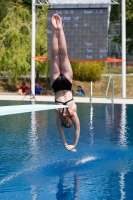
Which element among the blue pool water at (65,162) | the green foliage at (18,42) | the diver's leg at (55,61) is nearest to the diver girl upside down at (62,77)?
the diver's leg at (55,61)

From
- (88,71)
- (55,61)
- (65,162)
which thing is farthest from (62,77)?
(88,71)

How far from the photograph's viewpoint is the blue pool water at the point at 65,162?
930 centimetres

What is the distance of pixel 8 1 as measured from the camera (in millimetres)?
38344

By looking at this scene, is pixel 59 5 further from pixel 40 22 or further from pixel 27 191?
pixel 27 191

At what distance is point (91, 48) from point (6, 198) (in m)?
18.8

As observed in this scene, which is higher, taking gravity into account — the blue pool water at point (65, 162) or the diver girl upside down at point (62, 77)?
the diver girl upside down at point (62, 77)

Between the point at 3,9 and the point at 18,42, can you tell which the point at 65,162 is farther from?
the point at 3,9

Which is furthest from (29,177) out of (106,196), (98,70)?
(98,70)

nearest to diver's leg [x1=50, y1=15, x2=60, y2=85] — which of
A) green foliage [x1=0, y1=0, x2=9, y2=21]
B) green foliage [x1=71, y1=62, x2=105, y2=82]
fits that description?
green foliage [x1=71, y1=62, x2=105, y2=82]

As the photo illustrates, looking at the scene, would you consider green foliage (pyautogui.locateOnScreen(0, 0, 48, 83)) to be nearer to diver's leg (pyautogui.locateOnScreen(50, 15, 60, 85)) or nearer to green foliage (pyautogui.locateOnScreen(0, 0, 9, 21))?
green foliage (pyautogui.locateOnScreen(0, 0, 9, 21))

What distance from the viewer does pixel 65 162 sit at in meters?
11.8

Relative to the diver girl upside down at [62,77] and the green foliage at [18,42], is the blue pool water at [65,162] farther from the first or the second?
the green foliage at [18,42]

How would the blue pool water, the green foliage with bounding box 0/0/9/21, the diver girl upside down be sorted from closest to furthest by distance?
the blue pool water, the diver girl upside down, the green foliage with bounding box 0/0/9/21

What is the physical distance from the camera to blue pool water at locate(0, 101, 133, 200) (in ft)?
30.5
